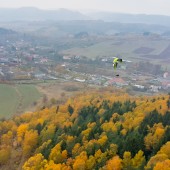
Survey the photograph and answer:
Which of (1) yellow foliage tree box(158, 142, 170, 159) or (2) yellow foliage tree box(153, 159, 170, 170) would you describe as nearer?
(2) yellow foliage tree box(153, 159, 170, 170)

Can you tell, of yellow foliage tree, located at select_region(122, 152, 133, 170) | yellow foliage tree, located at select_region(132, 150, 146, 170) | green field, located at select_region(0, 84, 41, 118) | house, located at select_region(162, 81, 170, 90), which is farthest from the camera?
house, located at select_region(162, 81, 170, 90)

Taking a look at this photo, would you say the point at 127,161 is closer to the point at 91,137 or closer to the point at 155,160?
the point at 155,160

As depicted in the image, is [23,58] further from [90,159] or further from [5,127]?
[90,159]

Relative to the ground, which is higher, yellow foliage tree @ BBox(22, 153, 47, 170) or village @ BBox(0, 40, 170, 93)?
yellow foliage tree @ BBox(22, 153, 47, 170)

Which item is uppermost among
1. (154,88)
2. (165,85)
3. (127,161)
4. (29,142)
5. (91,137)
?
(127,161)

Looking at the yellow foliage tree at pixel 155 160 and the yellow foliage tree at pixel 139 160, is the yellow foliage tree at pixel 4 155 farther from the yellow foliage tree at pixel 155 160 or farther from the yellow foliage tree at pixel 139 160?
the yellow foliage tree at pixel 155 160

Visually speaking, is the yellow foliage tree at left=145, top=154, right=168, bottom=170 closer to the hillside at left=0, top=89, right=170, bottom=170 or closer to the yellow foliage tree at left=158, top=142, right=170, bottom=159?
the hillside at left=0, top=89, right=170, bottom=170

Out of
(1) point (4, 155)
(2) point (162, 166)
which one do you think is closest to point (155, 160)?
(2) point (162, 166)

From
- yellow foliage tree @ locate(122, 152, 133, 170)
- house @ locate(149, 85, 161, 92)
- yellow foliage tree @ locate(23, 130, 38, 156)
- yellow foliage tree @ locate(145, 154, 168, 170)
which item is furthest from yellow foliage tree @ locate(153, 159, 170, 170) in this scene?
house @ locate(149, 85, 161, 92)
